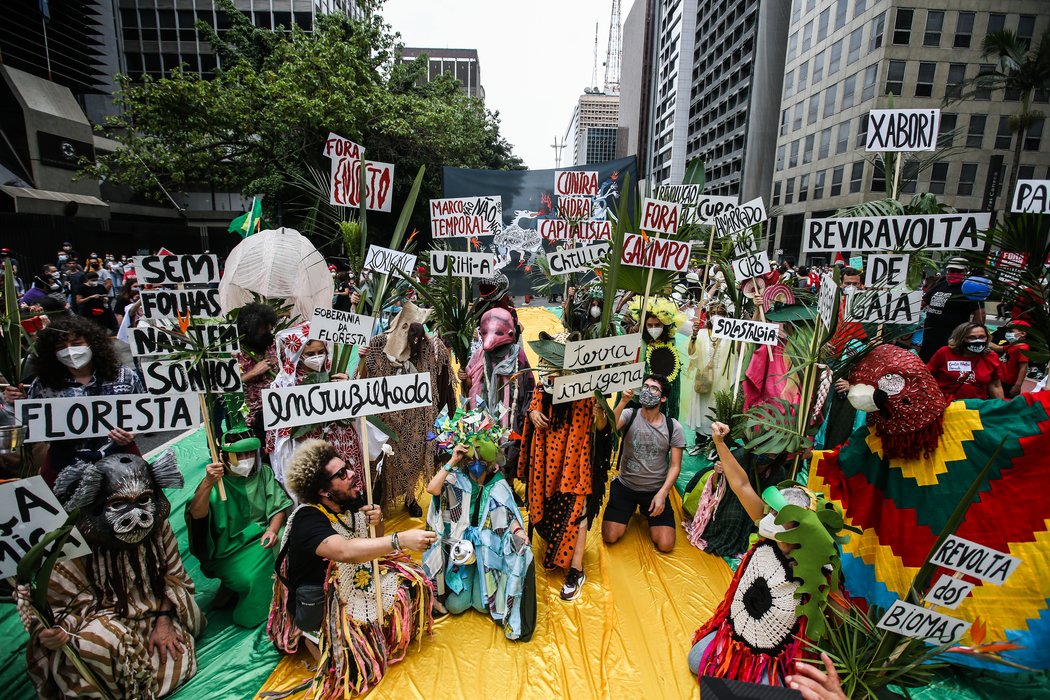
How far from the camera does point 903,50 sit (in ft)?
81.0

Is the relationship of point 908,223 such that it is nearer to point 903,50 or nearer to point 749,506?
point 749,506

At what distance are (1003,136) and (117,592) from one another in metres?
34.7

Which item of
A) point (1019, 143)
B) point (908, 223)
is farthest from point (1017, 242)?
point (1019, 143)

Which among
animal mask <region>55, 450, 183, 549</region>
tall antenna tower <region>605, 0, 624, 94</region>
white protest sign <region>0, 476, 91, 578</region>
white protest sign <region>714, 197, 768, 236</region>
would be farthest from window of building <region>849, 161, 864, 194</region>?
tall antenna tower <region>605, 0, 624, 94</region>

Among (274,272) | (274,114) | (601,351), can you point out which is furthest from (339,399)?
(274,114)

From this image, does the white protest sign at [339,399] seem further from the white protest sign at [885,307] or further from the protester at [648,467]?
the white protest sign at [885,307]

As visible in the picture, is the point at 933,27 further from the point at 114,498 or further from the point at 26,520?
the point at 26,520

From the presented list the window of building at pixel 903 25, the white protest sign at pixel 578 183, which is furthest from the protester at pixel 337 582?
the window of building at pixel 903 25

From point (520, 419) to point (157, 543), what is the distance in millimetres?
2682

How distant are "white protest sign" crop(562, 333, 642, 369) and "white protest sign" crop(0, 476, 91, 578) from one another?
2.46 meters

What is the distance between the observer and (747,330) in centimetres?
364

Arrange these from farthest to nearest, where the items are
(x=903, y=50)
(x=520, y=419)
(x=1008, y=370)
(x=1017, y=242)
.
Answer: (x=903, y=50)
(x=1008, y=370)
(x=520, y=419)
(x=1017, y=242)

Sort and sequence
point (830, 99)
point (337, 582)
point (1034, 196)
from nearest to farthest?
point (337, 582)
point (1034, 196)
point (830, 99)

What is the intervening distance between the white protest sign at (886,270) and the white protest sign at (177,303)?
4100 mm
